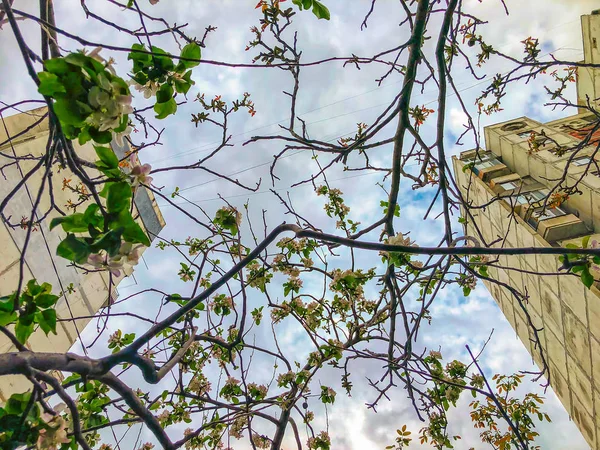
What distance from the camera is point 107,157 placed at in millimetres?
1506

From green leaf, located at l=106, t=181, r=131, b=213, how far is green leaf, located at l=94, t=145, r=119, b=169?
14 cm

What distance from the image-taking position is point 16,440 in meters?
1.54

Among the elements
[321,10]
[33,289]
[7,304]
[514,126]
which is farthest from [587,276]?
[514,126]

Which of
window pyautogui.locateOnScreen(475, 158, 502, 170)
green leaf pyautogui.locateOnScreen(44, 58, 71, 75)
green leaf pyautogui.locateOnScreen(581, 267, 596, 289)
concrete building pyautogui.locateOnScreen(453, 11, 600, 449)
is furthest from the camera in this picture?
window pyautogui.locateOnScreen(475, 158, 502, 170)

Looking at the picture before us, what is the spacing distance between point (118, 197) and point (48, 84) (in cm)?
41

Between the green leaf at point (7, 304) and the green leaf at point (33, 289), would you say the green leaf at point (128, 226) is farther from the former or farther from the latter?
the green leaf at point (7, 304)

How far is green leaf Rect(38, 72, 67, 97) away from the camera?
1284 millimetres

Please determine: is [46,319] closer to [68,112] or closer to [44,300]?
[44,300]

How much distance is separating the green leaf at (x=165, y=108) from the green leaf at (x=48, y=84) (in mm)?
628

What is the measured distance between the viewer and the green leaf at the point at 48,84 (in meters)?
1.28

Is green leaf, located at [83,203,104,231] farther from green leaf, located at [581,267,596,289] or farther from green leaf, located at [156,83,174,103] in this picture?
green leaf, located at [581,267,596,289]

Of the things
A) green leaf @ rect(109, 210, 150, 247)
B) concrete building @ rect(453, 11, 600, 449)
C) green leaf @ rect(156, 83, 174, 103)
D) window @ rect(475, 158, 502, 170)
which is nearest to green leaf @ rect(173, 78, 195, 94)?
green leaf @ rect(156, 83, 174, 103)

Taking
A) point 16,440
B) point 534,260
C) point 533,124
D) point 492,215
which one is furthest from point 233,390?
point 533,124

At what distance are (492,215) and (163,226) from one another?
1279 centimetres
